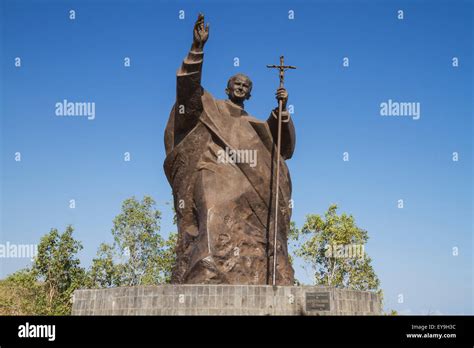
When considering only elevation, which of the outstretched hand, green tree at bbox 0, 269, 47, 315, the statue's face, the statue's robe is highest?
the outstretched hand

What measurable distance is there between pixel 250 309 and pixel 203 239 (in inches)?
80.4

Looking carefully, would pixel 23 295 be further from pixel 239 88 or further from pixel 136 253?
pixel 239 88

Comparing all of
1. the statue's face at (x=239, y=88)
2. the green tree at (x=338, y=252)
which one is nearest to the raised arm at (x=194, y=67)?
the statue's face at (x=239, y=88)

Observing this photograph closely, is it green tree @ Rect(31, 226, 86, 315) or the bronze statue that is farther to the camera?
green tree @ Rect(31, 226, 86, 315)

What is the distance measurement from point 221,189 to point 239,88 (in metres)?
2.54

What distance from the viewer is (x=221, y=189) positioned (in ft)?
39.2

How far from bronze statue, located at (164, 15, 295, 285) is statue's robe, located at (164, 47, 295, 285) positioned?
0.02m

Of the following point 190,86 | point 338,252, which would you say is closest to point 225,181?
point 190,86

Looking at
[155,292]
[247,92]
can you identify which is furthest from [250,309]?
[247,92]

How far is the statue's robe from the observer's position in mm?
11320
